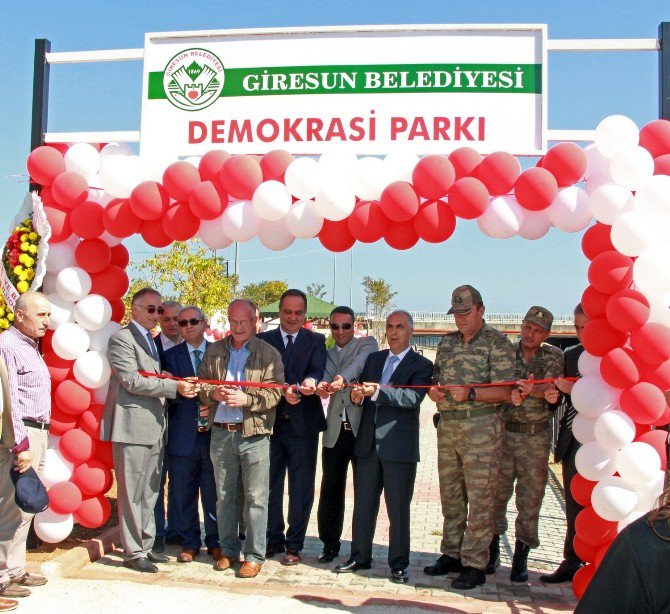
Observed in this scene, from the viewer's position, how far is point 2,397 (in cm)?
460

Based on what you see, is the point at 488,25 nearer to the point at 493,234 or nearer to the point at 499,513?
the point at 493,234

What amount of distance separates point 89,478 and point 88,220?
1.96 m

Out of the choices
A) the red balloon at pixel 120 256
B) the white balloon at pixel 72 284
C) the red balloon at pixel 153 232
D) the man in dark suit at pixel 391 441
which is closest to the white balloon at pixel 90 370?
the white balloon at pixel 72 284

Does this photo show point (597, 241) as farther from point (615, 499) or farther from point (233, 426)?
point (233, 426)

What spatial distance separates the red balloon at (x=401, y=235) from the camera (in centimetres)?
509

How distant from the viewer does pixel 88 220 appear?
553cm

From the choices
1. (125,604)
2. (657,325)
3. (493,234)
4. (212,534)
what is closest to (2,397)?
(125,604)

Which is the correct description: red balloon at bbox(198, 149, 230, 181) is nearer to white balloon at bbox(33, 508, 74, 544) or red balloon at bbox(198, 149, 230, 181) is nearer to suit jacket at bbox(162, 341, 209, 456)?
suit jacket at bbox(162, 341, 209, 456)

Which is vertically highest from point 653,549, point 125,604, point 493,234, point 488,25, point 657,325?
point 488,25

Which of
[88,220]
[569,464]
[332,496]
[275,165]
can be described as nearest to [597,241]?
[569,464]

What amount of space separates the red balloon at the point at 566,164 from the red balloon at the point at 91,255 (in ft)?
11.0

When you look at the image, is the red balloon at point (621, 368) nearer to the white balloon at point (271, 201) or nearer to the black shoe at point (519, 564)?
the black shoe at point (519, 564)

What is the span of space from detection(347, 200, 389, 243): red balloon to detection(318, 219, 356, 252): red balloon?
0.46 feet

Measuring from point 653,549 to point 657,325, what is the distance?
314 cm
